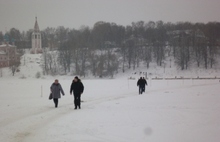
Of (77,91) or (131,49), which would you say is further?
(131,49)

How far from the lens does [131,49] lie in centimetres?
10894

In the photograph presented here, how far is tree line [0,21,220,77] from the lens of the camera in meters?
97.7

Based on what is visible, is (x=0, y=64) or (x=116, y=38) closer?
(x=0, y=64)

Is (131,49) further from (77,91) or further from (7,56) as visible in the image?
(77,91)

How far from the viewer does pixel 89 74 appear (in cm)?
9581

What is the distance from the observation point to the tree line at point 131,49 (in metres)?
97.7

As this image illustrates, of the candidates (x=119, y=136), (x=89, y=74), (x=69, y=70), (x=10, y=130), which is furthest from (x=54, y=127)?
(x=69, y=70)

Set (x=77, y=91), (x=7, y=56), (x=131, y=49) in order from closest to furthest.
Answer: (x=77, y=91), (x=131, y=49), (x=7, y=56)

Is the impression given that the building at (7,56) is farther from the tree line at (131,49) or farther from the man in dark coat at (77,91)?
the man in dark coat at (77,91)

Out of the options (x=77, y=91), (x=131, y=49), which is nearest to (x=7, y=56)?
(x=131, y=49)

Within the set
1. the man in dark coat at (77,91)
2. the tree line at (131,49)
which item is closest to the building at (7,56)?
the tree line at (131,49)

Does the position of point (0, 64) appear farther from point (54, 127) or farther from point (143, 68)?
point (54, 127)

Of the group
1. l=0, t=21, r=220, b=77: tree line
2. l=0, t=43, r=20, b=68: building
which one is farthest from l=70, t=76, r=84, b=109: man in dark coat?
l=0, t=43, r=20, b=68: building

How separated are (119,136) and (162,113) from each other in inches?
208
